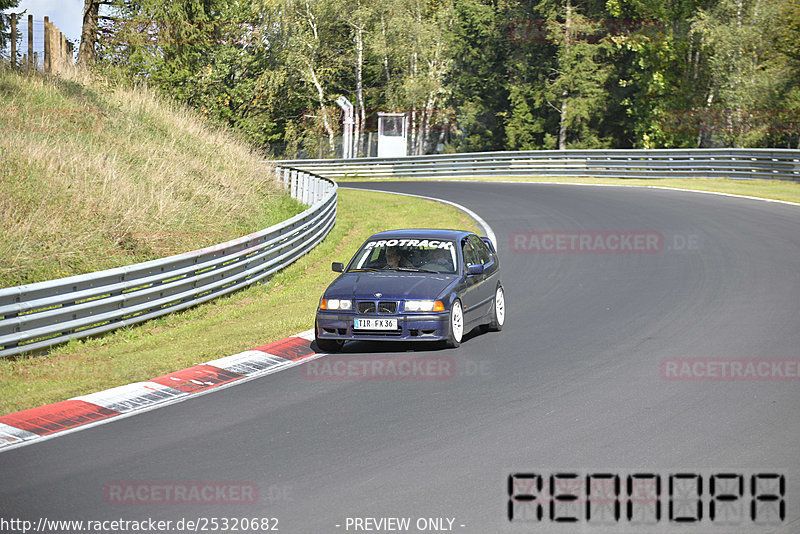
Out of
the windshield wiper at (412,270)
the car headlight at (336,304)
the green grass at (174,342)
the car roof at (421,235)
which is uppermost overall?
the car roof at (421,235)

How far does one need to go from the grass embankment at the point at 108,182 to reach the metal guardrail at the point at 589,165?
17158 mm

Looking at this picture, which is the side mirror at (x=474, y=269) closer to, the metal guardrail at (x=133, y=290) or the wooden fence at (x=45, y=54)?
the metal guardrail at (x=133, y=290)

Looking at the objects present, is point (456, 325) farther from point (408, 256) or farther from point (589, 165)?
point (589, 165)

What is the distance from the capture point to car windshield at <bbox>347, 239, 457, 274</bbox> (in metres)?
12.5

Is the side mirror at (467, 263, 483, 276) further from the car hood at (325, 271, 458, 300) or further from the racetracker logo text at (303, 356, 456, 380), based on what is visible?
the racetracker logo text at (303, 356, 456, 380)

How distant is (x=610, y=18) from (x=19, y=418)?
2144 inches

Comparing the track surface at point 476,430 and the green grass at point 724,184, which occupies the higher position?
the green grass at point 724,184

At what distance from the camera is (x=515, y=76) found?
2494 inches

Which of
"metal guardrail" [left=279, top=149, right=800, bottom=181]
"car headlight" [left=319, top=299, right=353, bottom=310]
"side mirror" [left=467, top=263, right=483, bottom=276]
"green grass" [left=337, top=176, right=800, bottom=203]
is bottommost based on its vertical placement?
"car headlight" [left=319, top=299, right=353, bottom=310]

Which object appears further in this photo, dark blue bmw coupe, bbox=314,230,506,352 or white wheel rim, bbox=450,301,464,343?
white wheel rim, bbox=450,301,464,343

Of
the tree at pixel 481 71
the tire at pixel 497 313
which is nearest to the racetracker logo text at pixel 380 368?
the tire at pixel 497 313

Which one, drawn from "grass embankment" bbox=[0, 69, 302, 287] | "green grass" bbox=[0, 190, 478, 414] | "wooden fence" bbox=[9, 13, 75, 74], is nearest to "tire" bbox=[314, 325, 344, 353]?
"green grass" bbox=[0, 190, 478, 414]

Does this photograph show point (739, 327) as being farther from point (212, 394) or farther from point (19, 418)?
point (19, 418)

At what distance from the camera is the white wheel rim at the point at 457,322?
456 inches
